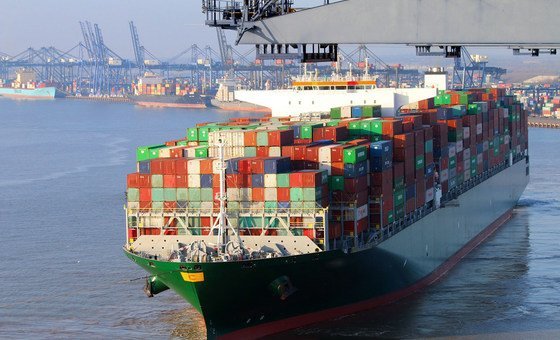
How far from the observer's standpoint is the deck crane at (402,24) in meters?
6.01

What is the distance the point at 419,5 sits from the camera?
20.3 feet

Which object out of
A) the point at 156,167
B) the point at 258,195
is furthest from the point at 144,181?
the point at 258,195

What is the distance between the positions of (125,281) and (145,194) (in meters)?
7.77

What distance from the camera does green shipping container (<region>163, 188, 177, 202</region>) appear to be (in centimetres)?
2238

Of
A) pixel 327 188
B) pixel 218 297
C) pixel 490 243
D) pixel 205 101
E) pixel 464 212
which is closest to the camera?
pixel 218 297

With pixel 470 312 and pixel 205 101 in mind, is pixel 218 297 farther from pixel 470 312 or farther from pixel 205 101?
pixel 205 101

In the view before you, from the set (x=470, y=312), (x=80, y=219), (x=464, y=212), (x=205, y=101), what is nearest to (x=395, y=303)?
(x=470, y=312)

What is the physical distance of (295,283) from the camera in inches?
862

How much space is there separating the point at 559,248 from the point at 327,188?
53.8ft

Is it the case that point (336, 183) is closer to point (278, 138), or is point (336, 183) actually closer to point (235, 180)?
point (278, 138)

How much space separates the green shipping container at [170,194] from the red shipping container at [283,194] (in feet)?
7.73

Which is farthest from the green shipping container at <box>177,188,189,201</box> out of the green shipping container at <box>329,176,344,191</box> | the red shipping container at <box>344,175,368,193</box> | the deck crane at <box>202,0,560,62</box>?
the deck crane at <box>202,0,560,62</box>

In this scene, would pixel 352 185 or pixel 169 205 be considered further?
pixel 352 185

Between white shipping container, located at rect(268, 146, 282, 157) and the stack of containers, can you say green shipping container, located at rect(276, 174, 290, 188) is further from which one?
white shipping container, located at rect(268, 146, 282, 157)
